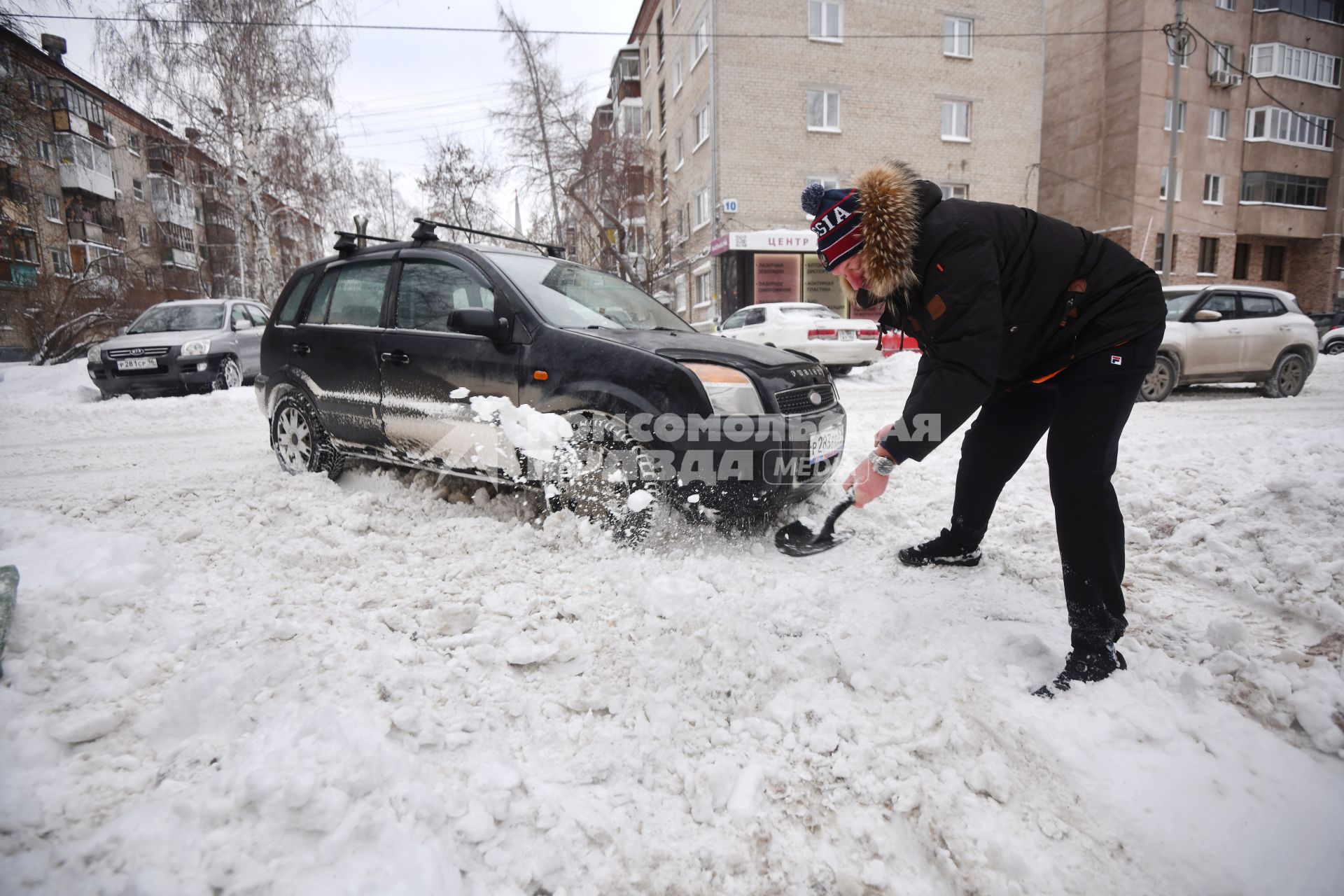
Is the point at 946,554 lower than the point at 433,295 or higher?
lower

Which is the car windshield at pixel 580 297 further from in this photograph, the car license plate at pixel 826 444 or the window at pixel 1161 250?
the window at pixel 1161 250

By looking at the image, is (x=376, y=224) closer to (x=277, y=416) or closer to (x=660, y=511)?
(x=277, y=416)

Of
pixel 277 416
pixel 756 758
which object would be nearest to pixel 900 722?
pixel 756 758

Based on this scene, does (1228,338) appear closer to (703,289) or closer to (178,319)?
(178,319)

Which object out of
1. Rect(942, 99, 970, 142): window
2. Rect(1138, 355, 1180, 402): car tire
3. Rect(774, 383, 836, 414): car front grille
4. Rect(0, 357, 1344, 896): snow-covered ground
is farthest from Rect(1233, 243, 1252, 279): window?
Rect(774, 383, 836, 414): car front grille

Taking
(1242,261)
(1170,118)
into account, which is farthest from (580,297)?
(1242,261)

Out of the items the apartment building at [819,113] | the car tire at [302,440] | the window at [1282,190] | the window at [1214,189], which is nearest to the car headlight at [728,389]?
the car tire at [302,440]

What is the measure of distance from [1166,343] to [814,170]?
15869 millimetres

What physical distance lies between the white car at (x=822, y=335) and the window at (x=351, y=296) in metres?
8.23

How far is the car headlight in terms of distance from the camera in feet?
10.0

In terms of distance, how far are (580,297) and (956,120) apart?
81.6 ft

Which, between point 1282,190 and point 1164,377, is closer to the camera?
point 1164,377

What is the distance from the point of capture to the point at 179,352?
30.9 feet

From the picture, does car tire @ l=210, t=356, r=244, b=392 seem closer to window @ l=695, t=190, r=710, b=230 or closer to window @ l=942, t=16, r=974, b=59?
window @ l=695, t=190, r=710, b=230
